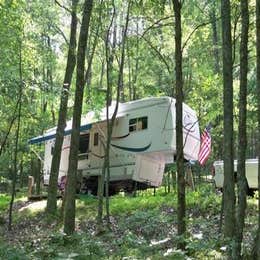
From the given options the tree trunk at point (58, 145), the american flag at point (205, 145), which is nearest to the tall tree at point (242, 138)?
the tree trunk at point (58, 145)

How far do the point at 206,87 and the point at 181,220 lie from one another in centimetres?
564

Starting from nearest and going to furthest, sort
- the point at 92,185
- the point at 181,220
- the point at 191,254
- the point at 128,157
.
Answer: the point at 191,254
the point at 181,220
the point at 128,157
the point at 92,185

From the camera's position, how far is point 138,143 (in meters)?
16.9

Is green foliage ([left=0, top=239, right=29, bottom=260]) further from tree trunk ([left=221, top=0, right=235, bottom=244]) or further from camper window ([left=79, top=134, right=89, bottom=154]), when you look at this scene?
camper window ([left=79, top=134, right=89, bottom=154])

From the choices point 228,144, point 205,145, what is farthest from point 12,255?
point 205,145

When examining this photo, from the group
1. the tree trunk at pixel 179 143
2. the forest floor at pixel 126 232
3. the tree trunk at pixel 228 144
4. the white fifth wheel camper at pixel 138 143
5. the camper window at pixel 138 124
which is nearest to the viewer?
the forest floor at pixel 126 232

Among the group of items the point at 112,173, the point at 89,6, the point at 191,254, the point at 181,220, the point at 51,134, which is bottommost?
the point at 191,254

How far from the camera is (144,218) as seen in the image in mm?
12023

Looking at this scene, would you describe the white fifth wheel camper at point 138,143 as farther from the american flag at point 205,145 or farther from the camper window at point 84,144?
the american flag at point 205,145

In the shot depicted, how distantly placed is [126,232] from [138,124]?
642 cm

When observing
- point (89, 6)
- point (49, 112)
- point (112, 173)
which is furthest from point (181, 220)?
point (49, 112)

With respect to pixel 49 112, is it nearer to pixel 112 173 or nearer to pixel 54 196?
pixel 112 173

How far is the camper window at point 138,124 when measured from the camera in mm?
16719

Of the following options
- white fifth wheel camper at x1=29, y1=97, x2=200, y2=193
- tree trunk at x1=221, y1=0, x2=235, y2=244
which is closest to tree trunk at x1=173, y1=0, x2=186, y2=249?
tree trunk at x1=221, y1=0, x2=235, y2=244
